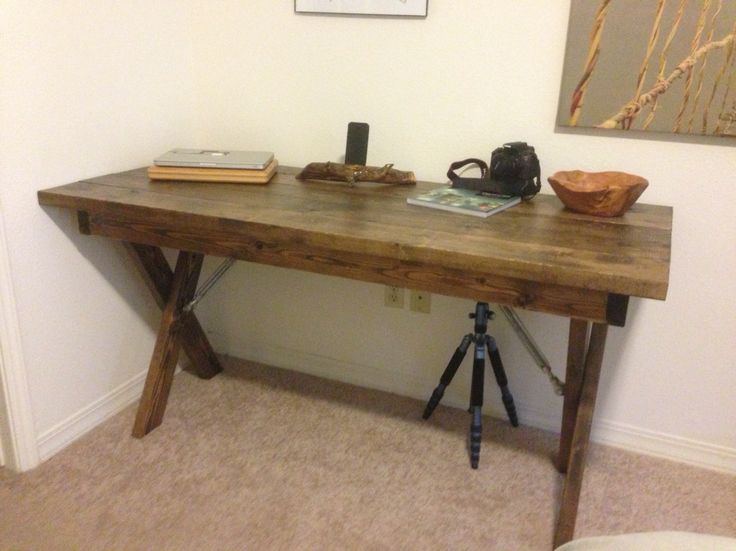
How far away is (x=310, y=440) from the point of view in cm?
185

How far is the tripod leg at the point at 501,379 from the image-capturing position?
1.76 metres

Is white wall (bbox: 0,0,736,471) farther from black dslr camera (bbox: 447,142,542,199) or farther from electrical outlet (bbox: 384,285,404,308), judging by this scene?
black dslr camera (bbox: 447,142,542,199)

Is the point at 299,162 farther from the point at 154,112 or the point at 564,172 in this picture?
the point at 564,172

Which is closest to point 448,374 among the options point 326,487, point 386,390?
point 386,390

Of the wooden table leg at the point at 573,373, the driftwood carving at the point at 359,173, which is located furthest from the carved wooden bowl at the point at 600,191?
the driftwood carving at the point at 359,173

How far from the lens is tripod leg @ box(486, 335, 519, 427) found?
5.76ft

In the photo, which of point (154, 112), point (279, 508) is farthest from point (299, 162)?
point (279, 508)

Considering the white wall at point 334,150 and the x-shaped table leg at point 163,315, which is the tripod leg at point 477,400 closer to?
the white wall at point 334,150

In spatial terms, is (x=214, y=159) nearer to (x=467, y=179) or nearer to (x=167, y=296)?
(x=167, y=296)

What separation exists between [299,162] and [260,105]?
0.73ft

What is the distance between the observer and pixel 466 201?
5.12ft

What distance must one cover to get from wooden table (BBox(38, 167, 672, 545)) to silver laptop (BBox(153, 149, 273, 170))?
0.06 metres

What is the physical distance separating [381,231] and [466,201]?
316 mm

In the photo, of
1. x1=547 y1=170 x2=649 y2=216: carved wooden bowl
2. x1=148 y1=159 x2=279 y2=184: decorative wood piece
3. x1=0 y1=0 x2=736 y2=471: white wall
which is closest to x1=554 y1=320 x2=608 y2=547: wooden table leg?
x1=547 y1=170 x2=649 y2=216: carved wooden bowl
